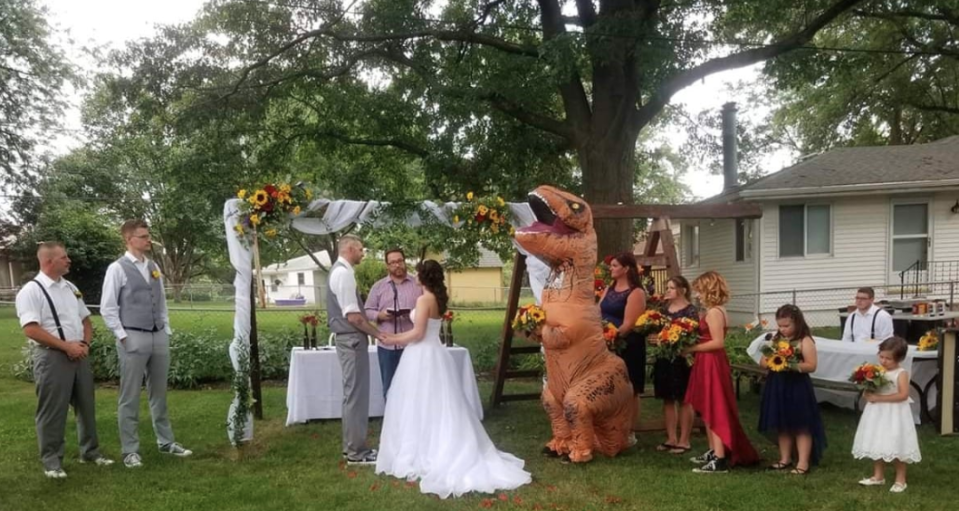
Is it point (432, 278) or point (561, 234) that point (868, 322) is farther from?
point (432, 278)

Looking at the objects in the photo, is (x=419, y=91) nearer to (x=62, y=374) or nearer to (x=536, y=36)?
(x=536, y=36)

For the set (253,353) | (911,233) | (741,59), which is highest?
(741,59)

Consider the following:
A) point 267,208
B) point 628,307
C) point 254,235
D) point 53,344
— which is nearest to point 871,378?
point 628,307

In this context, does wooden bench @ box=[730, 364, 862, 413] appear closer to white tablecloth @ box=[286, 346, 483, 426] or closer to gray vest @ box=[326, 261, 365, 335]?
white tablecloth @ box=[286, 346, 483, 426]

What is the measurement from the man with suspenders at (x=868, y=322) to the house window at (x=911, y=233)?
29.5ft

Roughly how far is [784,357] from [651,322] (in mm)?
1164

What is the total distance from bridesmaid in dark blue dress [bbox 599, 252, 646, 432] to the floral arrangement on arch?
10.0 feet

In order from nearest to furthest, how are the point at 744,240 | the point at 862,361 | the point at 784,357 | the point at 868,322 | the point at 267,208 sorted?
the point at 784,357
the point at 267,208
the point at 862,361
the point at 868,322
the point at 744,240

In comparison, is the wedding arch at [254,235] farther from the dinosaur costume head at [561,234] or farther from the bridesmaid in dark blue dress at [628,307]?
the dinosaur costume head at [561,234]

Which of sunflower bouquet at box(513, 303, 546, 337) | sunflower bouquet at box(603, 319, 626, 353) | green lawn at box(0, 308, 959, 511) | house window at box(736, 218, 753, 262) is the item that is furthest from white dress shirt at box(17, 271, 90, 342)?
house window at box(736, 218, 753, 262)

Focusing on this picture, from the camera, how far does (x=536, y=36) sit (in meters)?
13.6

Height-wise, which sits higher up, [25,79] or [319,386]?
[25,79]

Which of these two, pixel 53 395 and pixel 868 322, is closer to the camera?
pixel 53 395

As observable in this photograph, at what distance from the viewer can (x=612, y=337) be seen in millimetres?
5898
